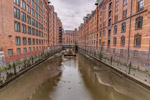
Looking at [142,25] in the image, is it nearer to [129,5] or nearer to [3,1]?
[129,5]

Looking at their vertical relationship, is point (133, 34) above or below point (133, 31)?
below

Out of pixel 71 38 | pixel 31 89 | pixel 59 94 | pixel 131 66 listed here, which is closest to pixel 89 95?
pixel 59 94

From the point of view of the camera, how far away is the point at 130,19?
14992 mm

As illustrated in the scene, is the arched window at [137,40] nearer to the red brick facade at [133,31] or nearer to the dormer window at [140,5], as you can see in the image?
the red brick facade at [133,31]

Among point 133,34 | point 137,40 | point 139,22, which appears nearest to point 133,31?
point 133,34

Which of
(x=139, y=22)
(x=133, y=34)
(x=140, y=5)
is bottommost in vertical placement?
(x=133, y=34)

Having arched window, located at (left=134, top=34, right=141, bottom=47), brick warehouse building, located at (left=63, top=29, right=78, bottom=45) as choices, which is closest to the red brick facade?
arched window, located at (left=134, top=34, right=141, bottom=47)

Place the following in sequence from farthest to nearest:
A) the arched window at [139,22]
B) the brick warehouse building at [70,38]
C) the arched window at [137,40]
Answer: the brick warehouse building at [70,38], the arched window at [137,40], the arched window at [139,22]

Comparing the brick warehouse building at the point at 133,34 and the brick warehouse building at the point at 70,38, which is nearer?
the brick warehouse building at the point at 133,34

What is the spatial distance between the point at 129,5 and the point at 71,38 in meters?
86.3

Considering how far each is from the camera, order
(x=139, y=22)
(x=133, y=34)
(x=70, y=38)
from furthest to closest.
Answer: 1. (x=70, y=38)
2. (x=133, y=34)
3. (x=139, y=22)

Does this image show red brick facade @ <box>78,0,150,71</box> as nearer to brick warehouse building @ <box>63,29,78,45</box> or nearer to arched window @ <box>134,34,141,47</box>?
arched window @ <box>134,34,141,47</box>

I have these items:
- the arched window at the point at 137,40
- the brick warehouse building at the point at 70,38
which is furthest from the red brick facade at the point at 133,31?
the brick warehouse building at the point at 70,38

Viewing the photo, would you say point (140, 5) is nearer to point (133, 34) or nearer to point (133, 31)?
point (133, 31)
